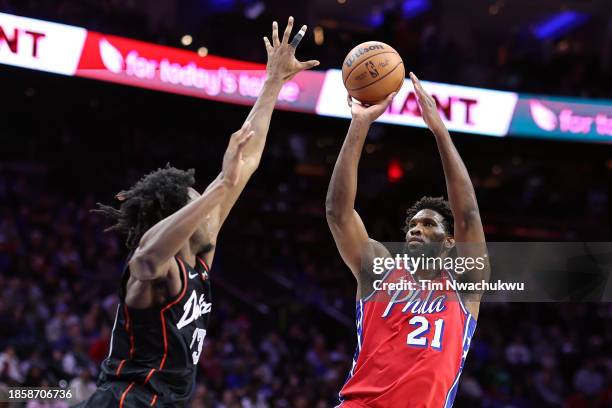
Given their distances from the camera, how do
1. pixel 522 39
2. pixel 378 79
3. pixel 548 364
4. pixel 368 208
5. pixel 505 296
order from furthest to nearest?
pixel 522 39 < pixel 368 208 < pixel 548 364 < pixel 505 296 < pixel 378 79

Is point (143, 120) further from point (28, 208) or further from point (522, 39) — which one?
point (522, 39)

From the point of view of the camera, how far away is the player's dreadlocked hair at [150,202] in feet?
12.1

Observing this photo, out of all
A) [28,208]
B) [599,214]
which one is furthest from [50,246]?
[599,214]

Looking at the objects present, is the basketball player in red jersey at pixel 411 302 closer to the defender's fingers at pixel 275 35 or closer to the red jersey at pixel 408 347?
the red jersey at pixel 408 347

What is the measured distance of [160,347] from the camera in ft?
11.7

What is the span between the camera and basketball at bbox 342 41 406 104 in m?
4.62

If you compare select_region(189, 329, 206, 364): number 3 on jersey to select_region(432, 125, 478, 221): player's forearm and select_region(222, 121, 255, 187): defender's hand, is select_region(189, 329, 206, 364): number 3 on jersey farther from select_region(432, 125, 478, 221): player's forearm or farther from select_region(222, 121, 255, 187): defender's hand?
select_region(432, 125, 478, 221): player's forearm

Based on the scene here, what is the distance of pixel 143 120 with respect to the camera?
15.7m

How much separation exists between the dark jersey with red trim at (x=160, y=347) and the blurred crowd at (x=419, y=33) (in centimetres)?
803

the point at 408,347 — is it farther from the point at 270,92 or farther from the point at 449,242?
the point at 270,92

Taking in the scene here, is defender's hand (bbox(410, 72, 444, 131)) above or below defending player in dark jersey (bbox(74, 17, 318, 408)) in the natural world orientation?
above

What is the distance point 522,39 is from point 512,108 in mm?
5263

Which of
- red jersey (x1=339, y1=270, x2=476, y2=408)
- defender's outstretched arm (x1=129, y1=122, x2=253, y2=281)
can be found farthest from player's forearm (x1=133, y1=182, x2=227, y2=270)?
red jersey (x1=339, y1=270, x2=476, y2=408)

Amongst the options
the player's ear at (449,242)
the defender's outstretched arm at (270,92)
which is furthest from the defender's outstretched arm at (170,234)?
the player's ear at (449,242)
